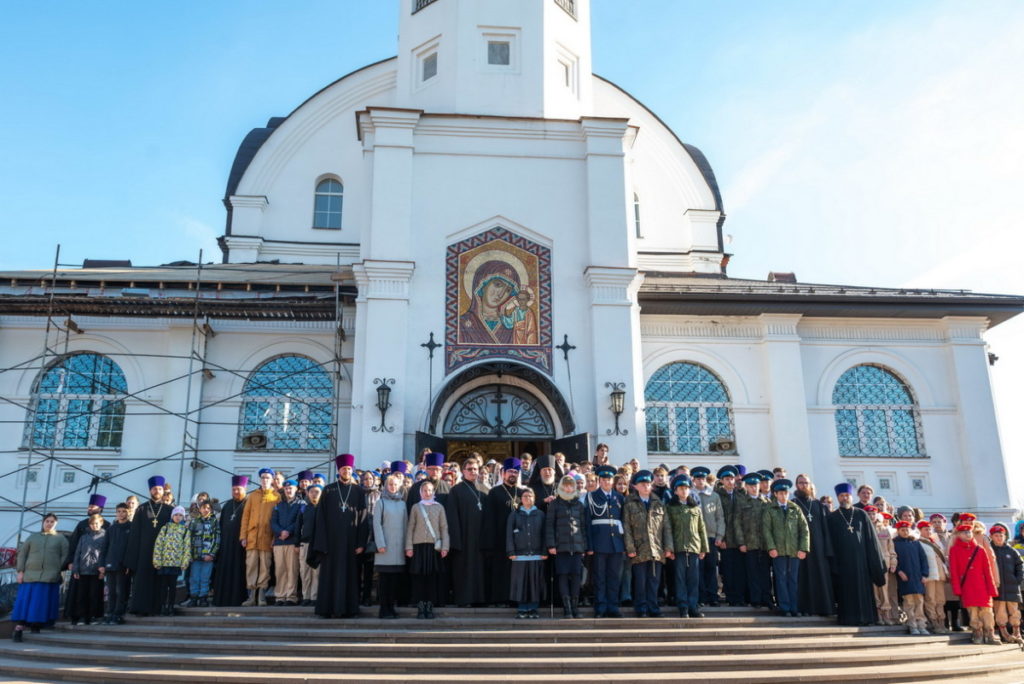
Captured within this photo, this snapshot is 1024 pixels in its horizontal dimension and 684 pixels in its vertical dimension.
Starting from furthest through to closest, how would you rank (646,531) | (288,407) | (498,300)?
1. (288,407)
2. (498,300)
3. (646,531)

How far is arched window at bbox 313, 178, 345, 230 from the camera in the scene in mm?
19578

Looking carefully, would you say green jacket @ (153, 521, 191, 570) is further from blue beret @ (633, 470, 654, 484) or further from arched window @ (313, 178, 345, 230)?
arched window @ (313, 178, 345, 230)

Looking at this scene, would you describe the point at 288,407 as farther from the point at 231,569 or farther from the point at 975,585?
the point at 975,585

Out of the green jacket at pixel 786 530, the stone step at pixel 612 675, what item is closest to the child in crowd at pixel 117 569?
the stone step at pixel 612 675

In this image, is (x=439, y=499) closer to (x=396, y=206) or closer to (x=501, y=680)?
(x=501, y=680)

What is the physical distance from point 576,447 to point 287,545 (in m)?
5.22

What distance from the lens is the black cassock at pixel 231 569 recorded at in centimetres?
1023

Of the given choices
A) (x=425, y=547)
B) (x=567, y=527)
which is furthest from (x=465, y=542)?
(x=567, y=527)

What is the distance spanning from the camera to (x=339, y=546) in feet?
30.9

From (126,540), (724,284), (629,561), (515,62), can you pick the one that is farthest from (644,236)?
(126,540)

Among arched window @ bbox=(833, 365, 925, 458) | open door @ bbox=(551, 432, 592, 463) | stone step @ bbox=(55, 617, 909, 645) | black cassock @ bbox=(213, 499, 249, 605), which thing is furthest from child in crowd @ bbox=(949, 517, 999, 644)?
black cassock @ bbox=(213, 499, 249, 605)

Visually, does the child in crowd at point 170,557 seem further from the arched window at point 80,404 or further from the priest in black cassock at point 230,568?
the arched window at point 80,404

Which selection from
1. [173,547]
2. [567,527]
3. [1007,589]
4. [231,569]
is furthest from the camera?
[231,569]

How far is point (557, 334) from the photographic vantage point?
1481cm
